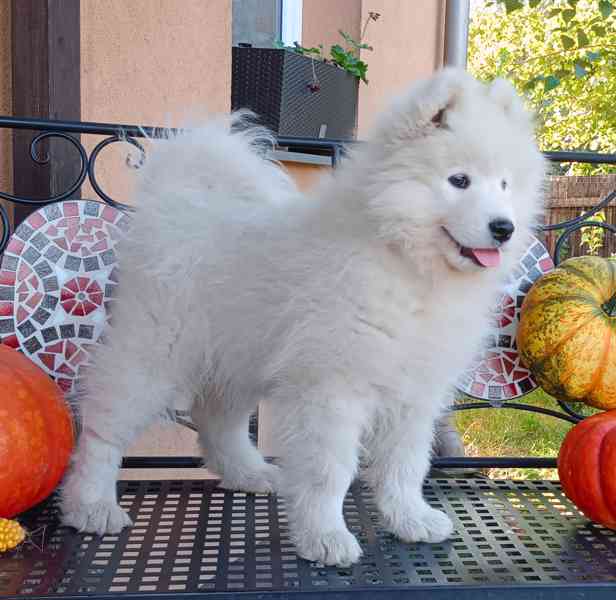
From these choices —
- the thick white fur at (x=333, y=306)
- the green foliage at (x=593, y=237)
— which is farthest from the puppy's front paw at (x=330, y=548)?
the green foliage at (x=593, y=237)

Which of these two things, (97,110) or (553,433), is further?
(553,433)

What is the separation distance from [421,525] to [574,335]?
2.92 feet

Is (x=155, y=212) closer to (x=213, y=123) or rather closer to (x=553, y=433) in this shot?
(x=213, y=123)

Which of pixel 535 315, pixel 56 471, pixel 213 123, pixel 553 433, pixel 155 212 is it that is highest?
pixel 213 123

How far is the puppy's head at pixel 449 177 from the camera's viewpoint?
6.82 ft

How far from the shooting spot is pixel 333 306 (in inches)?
84.2

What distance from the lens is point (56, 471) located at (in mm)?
2408

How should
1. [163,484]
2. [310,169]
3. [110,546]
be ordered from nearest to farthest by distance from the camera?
[110,546] → [163,484] → [310,169]

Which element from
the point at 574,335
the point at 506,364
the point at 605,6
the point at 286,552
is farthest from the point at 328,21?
the point at 286,552

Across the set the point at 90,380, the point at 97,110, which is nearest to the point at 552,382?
the point at 90,380

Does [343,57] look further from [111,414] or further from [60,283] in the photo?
[111,414]

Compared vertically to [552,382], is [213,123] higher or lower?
higher

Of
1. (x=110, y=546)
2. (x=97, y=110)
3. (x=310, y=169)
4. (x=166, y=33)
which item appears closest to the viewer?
(x=110, y=546)

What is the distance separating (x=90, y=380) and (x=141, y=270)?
383 millimetres
